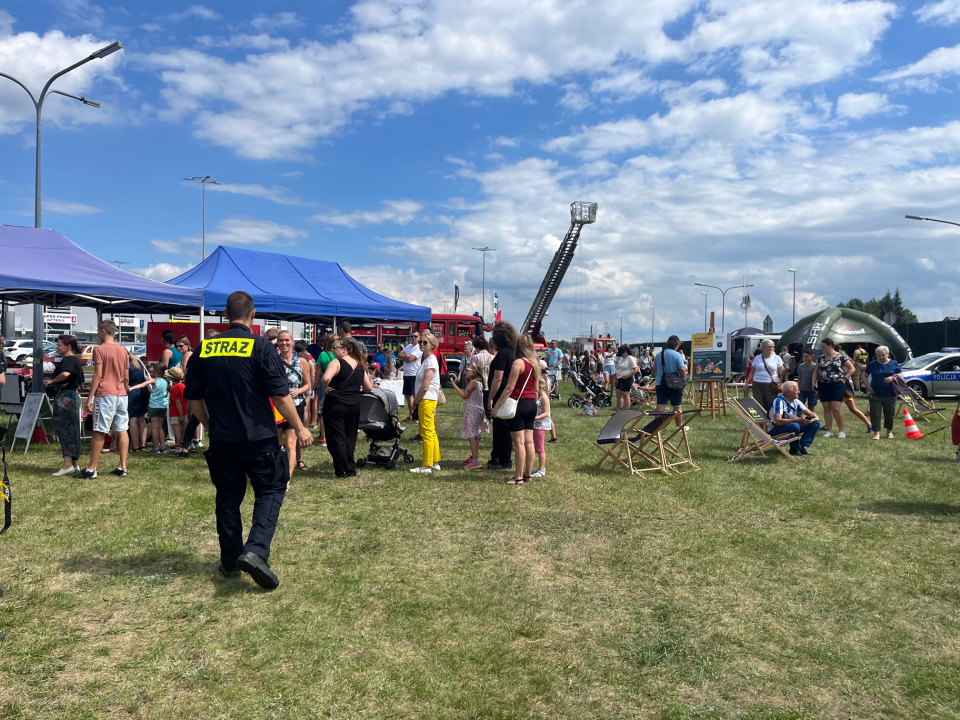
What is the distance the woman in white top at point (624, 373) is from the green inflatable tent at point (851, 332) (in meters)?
13.0

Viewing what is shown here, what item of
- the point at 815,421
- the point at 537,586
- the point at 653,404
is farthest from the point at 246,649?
the point at 653,404

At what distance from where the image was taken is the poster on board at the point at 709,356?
23.1 meters

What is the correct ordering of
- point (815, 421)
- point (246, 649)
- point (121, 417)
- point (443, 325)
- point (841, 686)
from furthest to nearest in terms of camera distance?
1. point (443, 325)
2. point (815, 421)
3. point (121, 417)
4. point (246, 649)
5. point (841, 686)

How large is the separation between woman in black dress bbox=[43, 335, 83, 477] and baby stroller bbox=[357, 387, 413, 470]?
317 cm

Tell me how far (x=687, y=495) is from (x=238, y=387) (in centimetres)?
489

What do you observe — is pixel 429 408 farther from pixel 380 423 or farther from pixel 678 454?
pixel 678 454

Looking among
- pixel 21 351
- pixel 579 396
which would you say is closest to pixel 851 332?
pixel 579 396

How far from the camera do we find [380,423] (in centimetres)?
839

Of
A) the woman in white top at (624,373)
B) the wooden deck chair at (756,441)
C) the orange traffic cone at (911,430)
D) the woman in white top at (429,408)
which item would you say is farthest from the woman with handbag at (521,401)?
the woman in white top at (624,373)

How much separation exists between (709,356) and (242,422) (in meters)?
22.0

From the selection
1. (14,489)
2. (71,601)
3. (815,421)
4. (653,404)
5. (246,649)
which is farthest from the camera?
(653,404)

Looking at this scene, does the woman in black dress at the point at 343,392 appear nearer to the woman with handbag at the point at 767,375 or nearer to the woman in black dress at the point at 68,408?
the woman in black dress at the point at 68,408

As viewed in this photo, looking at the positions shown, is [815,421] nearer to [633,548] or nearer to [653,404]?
[633,548]

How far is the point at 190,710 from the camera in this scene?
9.46ft
